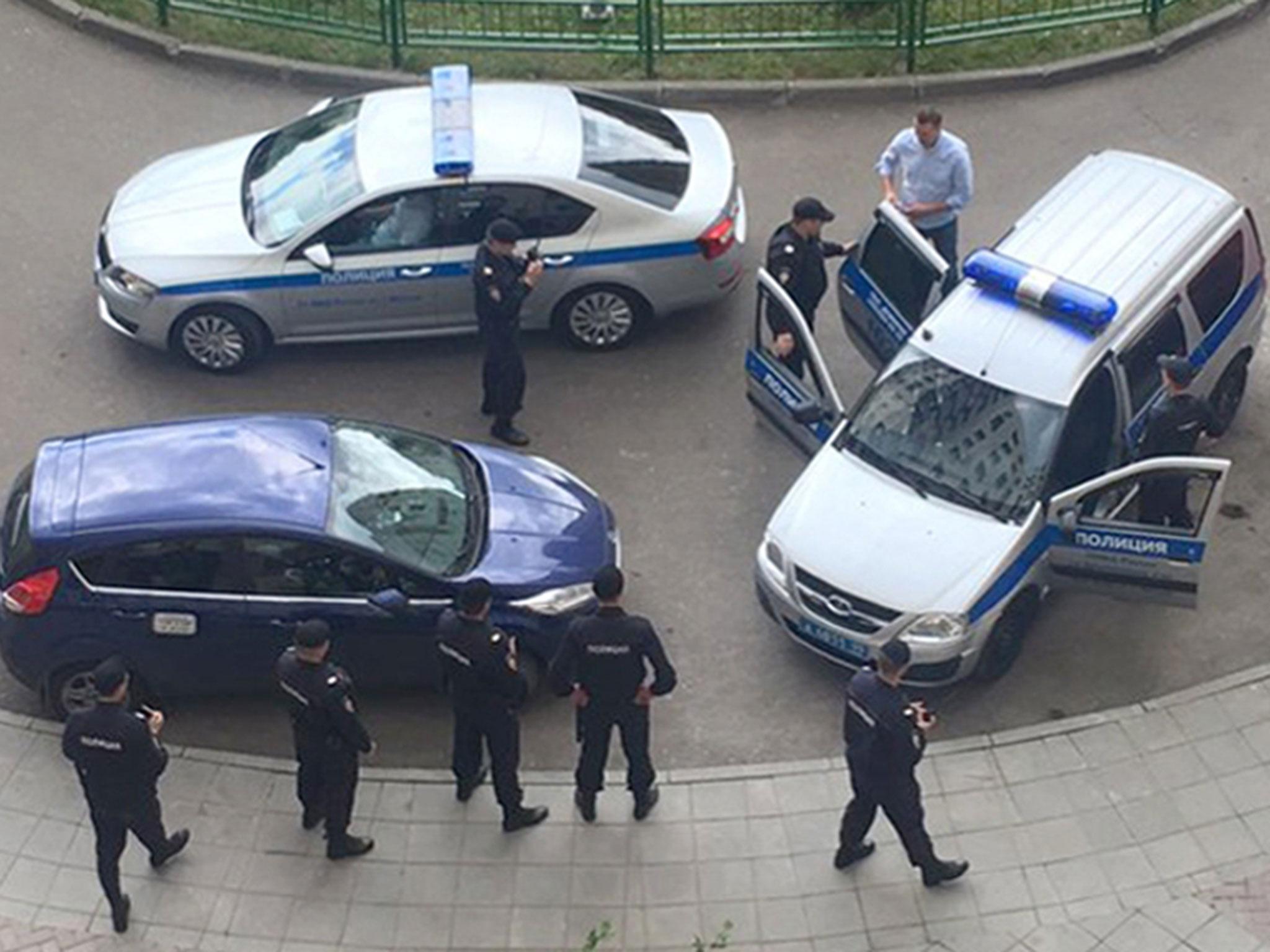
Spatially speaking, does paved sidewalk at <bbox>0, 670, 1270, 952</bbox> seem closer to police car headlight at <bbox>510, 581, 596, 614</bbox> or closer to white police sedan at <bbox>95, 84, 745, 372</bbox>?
police car headlight at <bbox>510, 581, 596, 614</bbox>

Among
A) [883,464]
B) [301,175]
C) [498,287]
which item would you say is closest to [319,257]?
[301,175]

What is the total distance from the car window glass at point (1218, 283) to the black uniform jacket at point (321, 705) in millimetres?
5762

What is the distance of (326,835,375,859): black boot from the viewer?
10.5m

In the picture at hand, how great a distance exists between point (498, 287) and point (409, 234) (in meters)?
1.07

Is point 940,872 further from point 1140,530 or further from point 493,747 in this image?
point 493,747

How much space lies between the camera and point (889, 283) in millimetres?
13008

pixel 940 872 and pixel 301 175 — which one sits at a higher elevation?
pixel 301 175

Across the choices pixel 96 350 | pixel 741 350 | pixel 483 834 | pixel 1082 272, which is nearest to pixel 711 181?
pixel 741 350

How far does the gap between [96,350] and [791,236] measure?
4.94 m

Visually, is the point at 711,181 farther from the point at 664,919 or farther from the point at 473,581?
the point at 664,919

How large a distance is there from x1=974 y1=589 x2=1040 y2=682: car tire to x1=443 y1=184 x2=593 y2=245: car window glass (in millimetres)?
4145

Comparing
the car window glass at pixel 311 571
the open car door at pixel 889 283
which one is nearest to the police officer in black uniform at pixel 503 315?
the open car door at pixel 889 283

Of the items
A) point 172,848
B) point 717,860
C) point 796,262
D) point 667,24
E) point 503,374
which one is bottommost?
point 717,860

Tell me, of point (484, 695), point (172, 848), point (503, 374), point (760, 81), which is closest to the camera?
point (484, 695)
